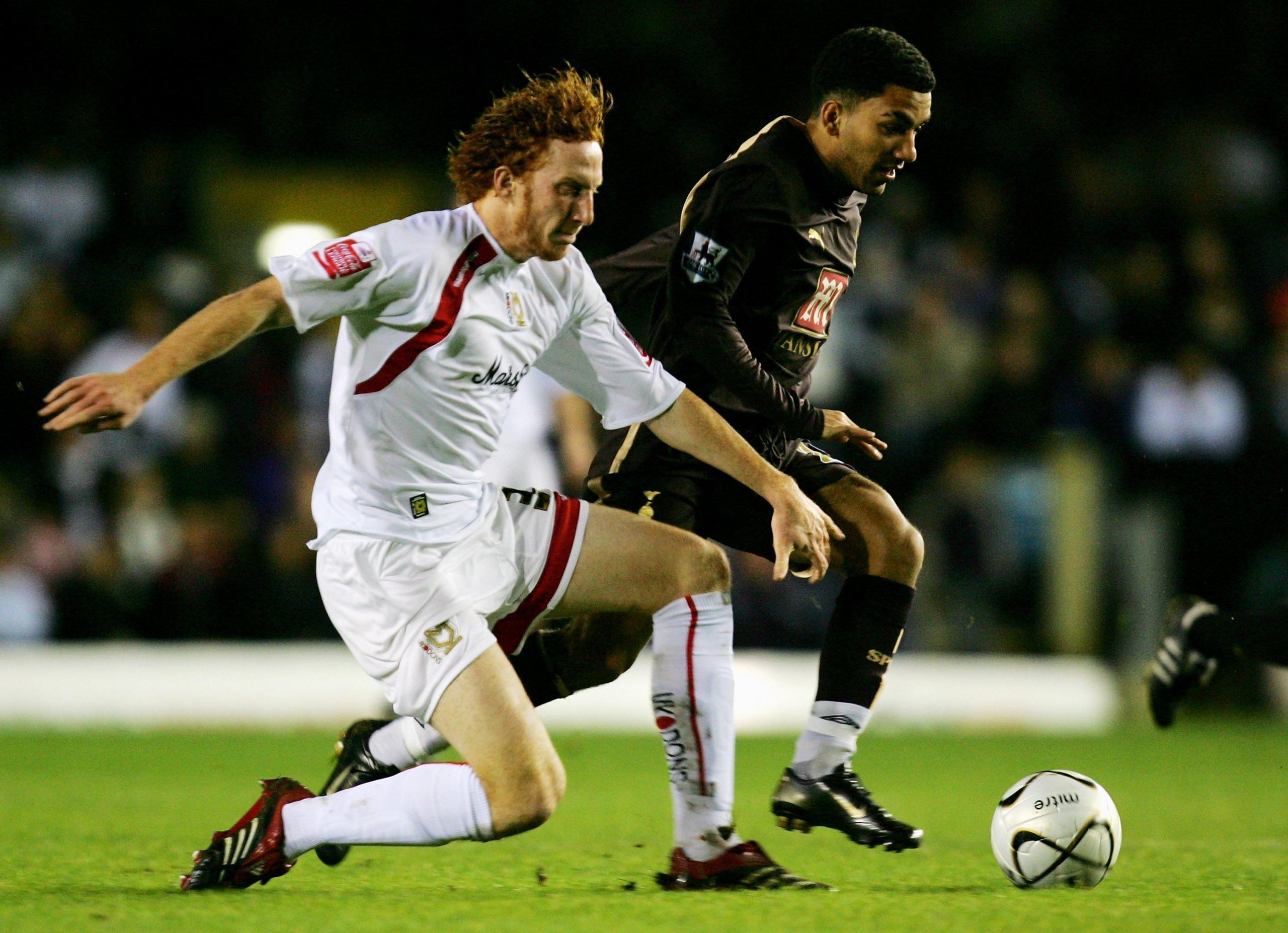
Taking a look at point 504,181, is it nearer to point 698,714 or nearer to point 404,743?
point 698,714

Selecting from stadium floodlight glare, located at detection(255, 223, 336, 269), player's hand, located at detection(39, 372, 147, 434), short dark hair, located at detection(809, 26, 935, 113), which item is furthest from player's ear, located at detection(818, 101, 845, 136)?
stadium floodlight glare, located at detection(255, 223, 336, 269)

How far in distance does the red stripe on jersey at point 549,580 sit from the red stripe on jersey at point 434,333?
1.90ft

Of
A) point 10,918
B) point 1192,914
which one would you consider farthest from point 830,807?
point 10,918

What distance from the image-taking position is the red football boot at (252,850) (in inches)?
156

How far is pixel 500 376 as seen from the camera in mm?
4125

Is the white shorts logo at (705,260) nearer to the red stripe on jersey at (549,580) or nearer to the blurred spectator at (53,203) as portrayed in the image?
the red stripe on jersey at (549,580)

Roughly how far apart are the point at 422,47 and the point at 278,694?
5.97 m

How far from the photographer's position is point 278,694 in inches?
394

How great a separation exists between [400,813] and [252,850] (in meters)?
0.38

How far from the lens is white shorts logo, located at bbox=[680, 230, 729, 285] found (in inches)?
175

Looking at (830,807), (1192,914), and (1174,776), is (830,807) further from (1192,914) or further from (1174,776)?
(1174,776)

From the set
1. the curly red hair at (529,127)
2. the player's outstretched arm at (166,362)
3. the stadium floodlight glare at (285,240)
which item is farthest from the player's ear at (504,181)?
the stadium floodlight glare at (285,240)

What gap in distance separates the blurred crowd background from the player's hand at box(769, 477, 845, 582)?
357cm

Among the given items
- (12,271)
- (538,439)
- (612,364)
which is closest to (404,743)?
(612,364)
